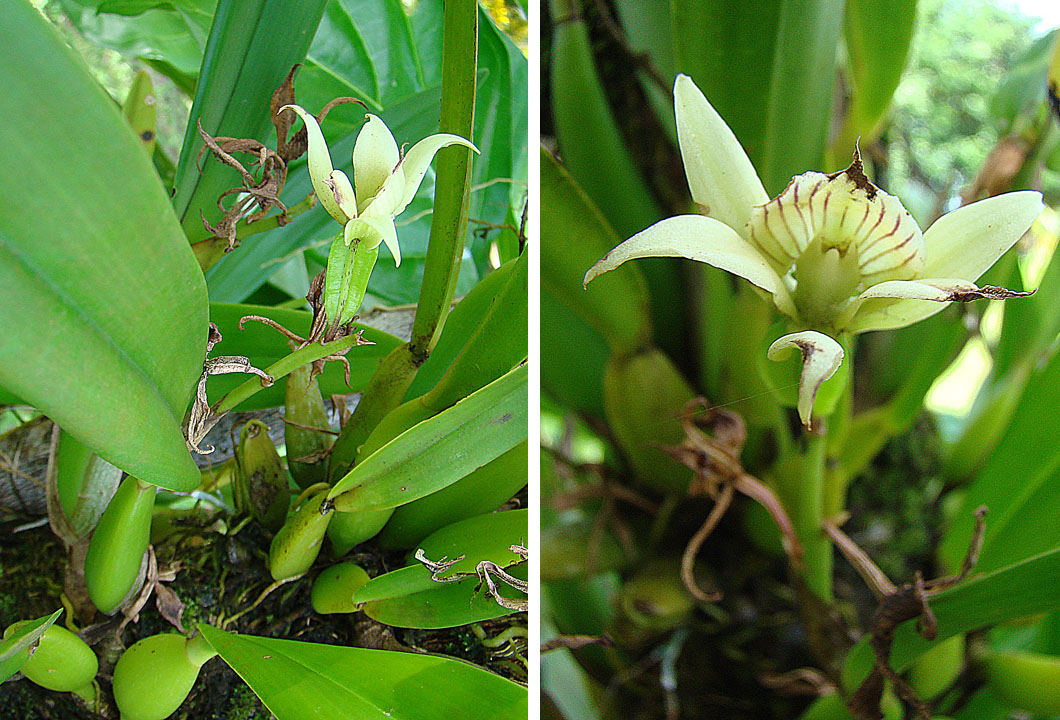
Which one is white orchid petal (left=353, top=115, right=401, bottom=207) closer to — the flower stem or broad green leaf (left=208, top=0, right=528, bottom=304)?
broad green leaf (left=208, top=0, right=528, bottom=304)

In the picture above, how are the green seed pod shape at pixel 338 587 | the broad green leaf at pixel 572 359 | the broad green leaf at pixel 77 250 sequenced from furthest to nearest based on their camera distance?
1. the broad green leaf at pixel 572 359
2. the green seed pod shape at pixel 338 587
3. the broad green leaf at pixel 77 250

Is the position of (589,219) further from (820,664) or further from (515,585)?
(820,664)

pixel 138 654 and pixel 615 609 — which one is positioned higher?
pixel 138 654

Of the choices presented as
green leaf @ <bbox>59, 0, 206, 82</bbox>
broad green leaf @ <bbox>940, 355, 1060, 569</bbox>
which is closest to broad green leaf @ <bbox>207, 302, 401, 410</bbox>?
green leaf @ <bbox>59, 0, 206, 82</bbox>

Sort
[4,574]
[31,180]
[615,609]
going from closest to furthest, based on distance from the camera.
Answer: [31,180]
[4,574]
[615,609]

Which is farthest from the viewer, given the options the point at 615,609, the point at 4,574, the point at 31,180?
the point at 615,609

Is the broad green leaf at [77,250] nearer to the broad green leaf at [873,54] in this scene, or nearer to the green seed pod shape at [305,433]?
the green seed pod shape at [305,433]

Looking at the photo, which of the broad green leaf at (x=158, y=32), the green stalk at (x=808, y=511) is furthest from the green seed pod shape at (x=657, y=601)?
the broad green leaf at (x=158, y=32)

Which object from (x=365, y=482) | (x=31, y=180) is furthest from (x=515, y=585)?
(x=31, y=180)
